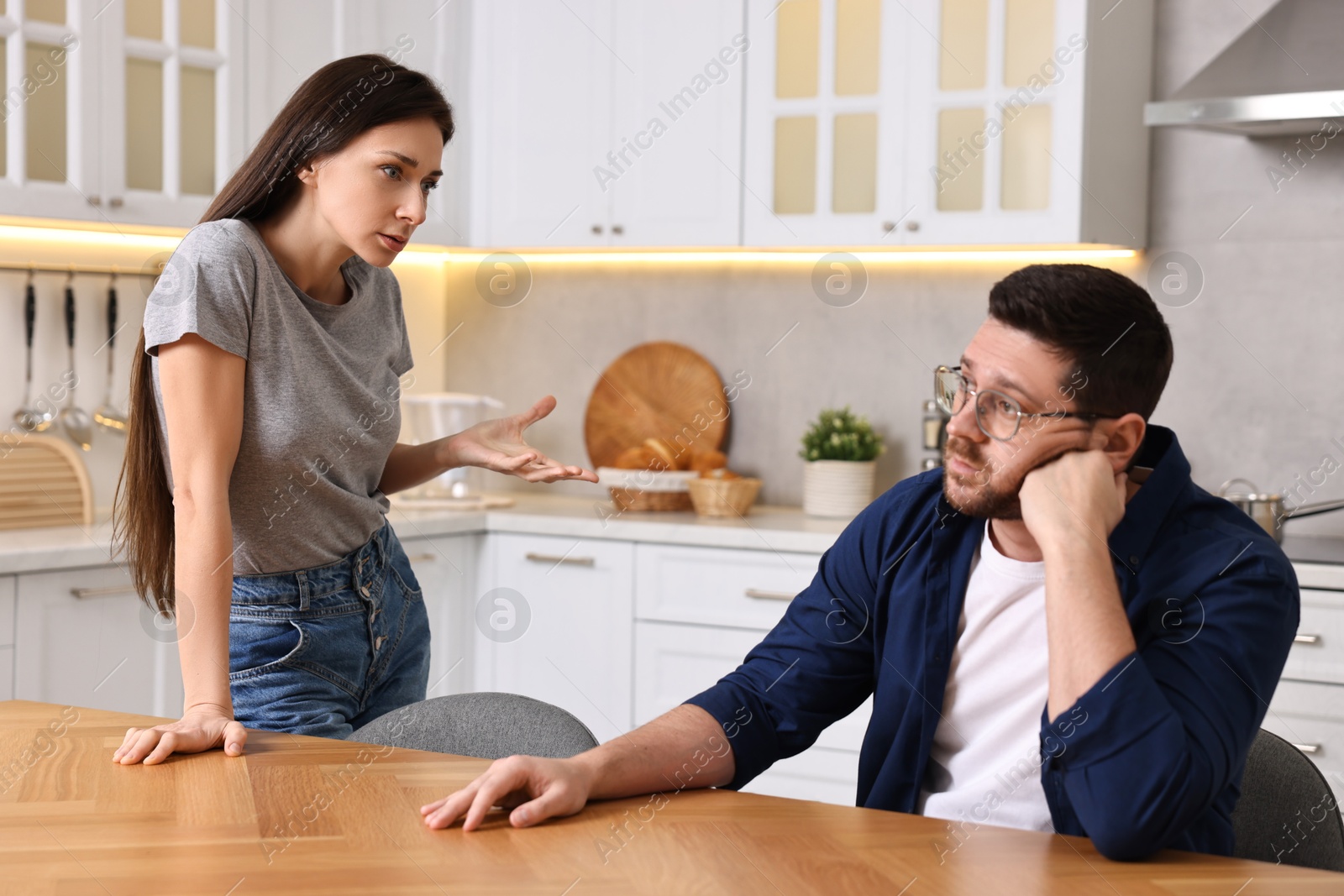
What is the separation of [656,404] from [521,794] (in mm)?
2603

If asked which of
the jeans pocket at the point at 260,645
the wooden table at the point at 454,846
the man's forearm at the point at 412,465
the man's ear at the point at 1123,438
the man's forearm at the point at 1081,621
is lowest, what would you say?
the wooden table at the point at 454,846

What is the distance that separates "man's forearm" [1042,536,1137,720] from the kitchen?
156 centimetres

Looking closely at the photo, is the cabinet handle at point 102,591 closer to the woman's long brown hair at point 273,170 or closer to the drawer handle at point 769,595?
the woman's long brown hair at point 273,170

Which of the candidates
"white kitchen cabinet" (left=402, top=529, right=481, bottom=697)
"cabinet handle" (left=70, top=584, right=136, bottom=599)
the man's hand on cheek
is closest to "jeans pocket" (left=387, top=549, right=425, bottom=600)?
the man's hand on cheek

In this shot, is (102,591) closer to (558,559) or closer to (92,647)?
(92,647)

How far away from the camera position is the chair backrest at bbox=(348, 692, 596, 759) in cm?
149

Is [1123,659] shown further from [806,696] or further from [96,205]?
[96,205]

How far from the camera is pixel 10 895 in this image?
999 millimetres

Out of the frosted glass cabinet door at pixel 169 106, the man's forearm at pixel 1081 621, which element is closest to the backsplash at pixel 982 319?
the frosted glass cabinet door at pixel 169 106

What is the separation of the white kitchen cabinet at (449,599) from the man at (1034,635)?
189cm

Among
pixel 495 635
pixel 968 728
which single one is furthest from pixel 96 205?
pixel 968 728

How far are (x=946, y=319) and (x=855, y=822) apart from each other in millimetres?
2410

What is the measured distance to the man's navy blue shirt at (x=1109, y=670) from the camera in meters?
1.18

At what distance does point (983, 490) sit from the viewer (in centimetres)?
140
